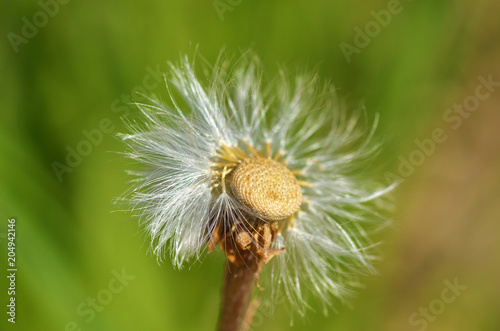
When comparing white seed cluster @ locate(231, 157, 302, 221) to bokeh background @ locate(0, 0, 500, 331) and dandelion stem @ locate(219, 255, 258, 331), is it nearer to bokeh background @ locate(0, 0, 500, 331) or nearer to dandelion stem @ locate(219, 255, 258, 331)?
dandelion stem @ locate(219, 255, 258, 331)

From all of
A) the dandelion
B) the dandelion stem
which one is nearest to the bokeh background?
the dandelion

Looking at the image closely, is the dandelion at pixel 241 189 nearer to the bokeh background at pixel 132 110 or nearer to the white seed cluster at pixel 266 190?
the white seed cluster at pixel 266 190

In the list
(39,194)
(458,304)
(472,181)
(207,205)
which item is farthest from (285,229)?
(472,181)

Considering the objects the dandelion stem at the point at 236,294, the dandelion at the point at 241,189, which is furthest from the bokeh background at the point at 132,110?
the dandelion stem at the point at 236,294

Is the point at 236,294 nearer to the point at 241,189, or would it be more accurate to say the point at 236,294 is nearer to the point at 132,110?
the point at 241,189

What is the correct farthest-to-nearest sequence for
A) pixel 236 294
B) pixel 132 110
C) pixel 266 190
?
1. pixel 132 110
2. pixel 236 294
3. pixel 266 190

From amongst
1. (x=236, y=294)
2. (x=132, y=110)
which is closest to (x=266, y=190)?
(x=236, y=294)
